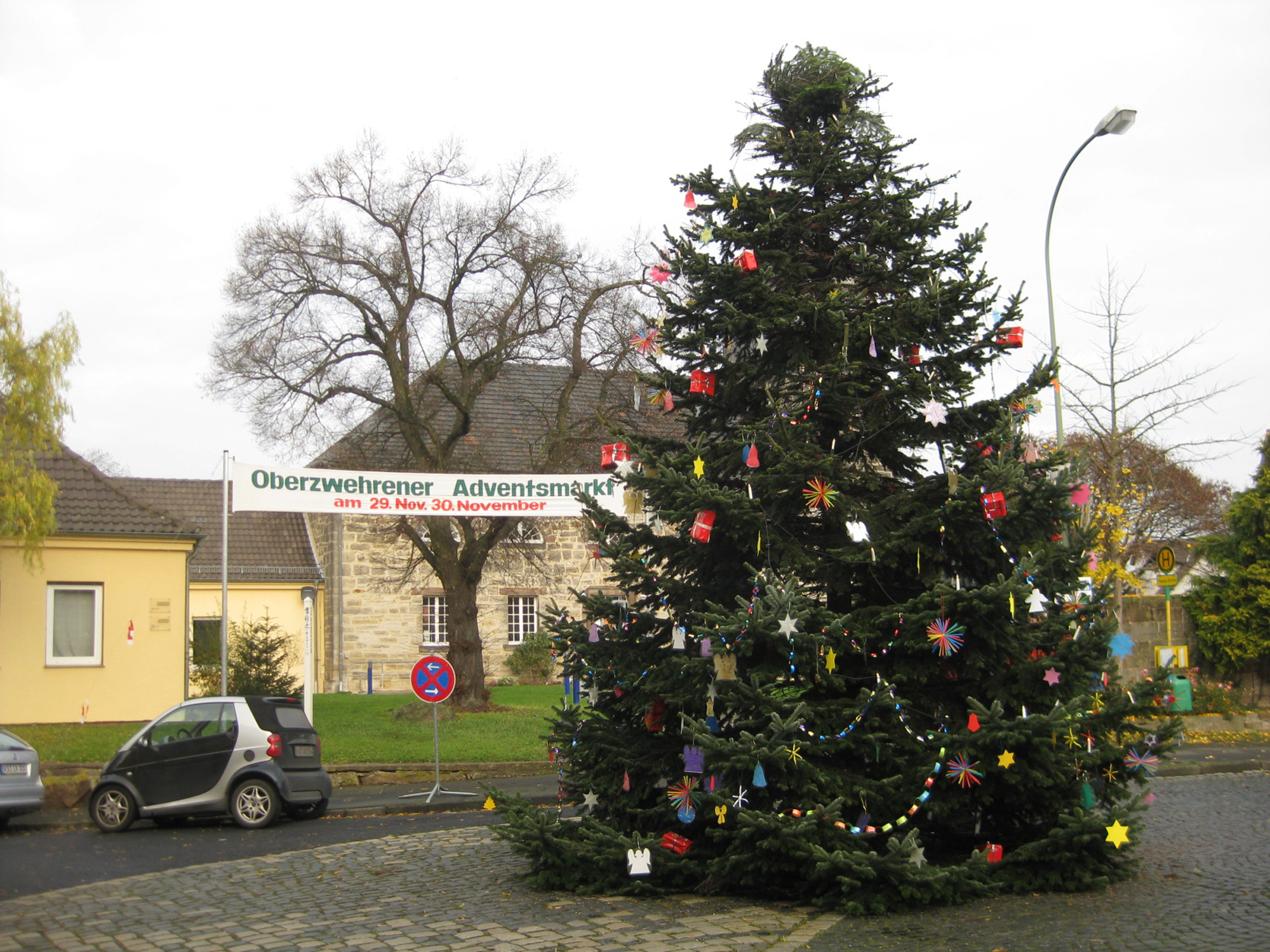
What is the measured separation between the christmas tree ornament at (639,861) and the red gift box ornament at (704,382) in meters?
3.72

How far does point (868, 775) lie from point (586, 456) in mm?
15421

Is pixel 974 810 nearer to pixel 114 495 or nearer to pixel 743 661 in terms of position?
pixel 743 661

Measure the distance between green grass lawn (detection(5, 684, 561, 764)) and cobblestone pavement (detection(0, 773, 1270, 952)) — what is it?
6.05 meters

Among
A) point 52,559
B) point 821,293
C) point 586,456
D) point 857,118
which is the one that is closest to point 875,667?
point 821,293

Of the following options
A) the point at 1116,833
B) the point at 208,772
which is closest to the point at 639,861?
the point at 1116,833

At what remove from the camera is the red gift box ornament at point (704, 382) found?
9625 millimetres

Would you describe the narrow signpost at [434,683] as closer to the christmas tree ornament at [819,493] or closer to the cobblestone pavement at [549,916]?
the cobblestone pavement at [549,916]

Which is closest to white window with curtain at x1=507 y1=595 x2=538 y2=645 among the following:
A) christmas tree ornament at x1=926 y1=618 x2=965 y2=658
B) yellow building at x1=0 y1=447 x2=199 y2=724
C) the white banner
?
yellow building at x1=0 y1=447 x2=199 y2=724

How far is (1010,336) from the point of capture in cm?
925

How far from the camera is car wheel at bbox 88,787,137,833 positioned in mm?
13562

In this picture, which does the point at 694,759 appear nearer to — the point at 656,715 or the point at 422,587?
the point at 656,715

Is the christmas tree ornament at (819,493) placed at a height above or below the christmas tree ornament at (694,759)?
above

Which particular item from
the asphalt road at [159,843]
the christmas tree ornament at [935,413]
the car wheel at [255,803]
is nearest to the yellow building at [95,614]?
the asphalt road at [159,843]

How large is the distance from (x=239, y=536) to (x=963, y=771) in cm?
3371
